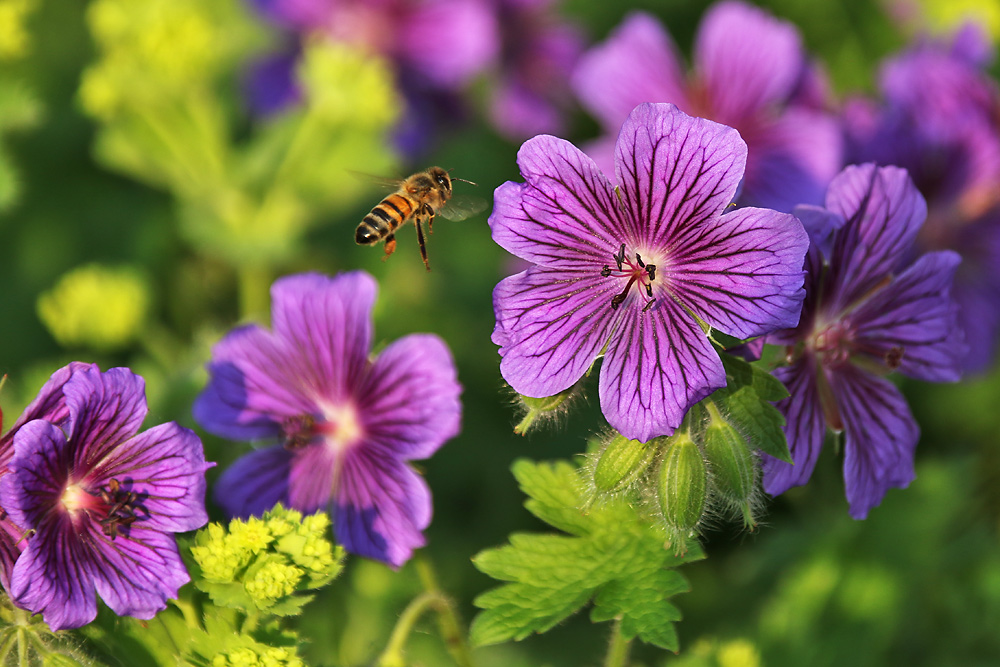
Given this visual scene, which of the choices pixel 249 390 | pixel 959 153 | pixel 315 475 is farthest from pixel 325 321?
pixel 959 153

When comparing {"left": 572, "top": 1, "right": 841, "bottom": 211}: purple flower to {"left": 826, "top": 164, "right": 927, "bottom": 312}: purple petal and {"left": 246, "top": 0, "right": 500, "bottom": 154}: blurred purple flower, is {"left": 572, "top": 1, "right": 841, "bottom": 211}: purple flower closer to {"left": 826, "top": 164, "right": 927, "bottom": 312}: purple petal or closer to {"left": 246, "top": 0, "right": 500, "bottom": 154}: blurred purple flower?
{"left": 246, "top": 0, "right": 500, "bottom": 154}: blurred purple flower

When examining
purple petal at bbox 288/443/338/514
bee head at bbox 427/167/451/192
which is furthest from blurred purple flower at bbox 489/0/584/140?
purple petal at bbox 288/443/338/514

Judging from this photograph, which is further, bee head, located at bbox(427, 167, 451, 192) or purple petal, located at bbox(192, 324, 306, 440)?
bee head, located at bbox(427, 167, 451, 192)

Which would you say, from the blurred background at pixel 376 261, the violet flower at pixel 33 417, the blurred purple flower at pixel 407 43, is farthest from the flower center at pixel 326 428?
the blurred purple flower at pixel 407 43

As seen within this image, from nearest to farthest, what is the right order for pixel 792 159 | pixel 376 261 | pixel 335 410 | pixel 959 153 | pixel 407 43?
pixel 335 410
pixel 959 153
pixel 792 159
pixel 376 261
pixel 407 43

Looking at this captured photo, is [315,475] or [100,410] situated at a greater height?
[315,475]

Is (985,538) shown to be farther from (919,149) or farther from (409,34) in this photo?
(409,34)

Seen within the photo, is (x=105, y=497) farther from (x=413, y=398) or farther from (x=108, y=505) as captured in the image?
(x=413, y=398)

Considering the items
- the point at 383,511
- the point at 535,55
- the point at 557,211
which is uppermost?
the point at 535,55
